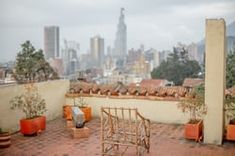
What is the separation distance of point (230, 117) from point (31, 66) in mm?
7823

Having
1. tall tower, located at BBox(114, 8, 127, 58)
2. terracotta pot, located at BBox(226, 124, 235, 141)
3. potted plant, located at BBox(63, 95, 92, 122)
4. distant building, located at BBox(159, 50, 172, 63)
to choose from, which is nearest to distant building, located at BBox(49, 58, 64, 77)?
potted plant, located at BBox(63, 95, 92, 122)

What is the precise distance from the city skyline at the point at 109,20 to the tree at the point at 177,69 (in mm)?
1650

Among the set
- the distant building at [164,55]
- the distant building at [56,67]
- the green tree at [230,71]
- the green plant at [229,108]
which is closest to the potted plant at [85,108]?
the distant building at [56,67]

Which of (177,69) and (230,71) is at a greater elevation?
(177,69)

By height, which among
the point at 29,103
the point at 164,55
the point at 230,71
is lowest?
the point at 29,103

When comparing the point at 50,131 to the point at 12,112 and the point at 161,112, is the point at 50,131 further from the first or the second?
the point at 161,112

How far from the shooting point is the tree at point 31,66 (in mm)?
11008

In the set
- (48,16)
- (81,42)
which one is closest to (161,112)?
(48,16)

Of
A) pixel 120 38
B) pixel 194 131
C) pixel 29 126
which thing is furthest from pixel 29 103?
pixel 120 38

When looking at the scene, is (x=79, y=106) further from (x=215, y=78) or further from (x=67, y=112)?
(x=215, y=78)

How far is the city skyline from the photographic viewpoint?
42.7 feet

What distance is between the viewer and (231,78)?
13180 millimetres

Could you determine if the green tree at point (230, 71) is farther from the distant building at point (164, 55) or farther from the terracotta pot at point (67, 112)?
the distant building at point (164, 55)

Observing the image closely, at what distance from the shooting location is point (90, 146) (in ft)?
20.6
